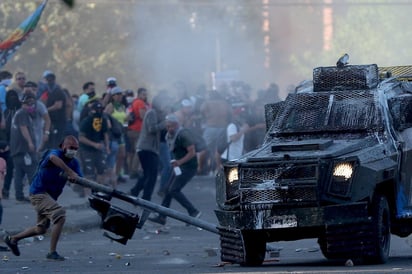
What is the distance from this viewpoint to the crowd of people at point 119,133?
→ 2086 centimetres

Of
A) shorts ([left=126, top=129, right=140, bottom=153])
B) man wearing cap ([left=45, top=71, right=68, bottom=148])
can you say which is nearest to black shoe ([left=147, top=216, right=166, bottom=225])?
man wearing cap ([left=45, top=71, right=68, bottom=148])

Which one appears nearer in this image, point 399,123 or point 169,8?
point 399,123

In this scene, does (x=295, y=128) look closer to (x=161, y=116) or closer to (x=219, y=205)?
(x=219, y=205)

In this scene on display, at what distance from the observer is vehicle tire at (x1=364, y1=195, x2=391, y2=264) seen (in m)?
13.1

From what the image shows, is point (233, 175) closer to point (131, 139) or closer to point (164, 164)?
point (164, 164)

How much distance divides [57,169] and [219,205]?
2592 mm

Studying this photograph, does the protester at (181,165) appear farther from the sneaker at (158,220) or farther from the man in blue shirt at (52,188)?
the man in blue shirt at (52,188)

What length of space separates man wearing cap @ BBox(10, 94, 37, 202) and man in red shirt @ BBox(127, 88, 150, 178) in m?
5.65

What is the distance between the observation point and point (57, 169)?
50.9ft

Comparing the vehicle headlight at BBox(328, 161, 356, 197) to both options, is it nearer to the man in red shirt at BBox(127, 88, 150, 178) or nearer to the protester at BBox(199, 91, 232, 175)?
the protester at BBox(199, 91, 232, 175)

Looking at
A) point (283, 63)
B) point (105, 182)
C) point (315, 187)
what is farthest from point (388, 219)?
point (283, 63)

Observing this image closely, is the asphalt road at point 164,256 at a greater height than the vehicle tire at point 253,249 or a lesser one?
lesser

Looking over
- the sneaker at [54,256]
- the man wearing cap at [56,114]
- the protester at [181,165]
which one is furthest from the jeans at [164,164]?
the sneaker at [54,256]

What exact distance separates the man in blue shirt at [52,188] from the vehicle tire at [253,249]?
8.04 ft
